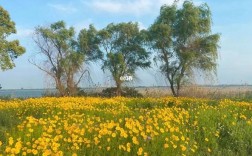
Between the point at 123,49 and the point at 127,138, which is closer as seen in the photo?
the point at 127,138

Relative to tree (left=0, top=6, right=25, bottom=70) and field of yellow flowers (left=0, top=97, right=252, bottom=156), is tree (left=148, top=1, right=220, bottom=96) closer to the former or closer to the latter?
tree (left=0, top=6, right=25, bottom=70)

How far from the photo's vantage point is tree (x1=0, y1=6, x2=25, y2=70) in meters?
32.0

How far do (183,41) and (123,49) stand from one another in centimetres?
552

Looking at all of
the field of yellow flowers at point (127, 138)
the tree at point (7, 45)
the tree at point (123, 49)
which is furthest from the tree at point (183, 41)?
the field of yellow flowers at point (127, 138)

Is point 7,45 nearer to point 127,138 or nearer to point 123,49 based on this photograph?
point 123,49

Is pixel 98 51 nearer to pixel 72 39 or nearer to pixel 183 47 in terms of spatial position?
pixel 72 39

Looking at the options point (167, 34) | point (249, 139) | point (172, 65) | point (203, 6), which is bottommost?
point (249, 139)

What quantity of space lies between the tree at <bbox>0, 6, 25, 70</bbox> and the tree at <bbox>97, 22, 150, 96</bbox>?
688cm

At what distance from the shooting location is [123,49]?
3450 cm

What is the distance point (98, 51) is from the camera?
3559cm

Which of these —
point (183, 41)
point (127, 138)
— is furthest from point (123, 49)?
point (127, 138)


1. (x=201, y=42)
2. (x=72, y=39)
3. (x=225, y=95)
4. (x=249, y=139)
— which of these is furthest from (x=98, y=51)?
(x=249, y=139)

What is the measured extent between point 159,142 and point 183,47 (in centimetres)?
2518

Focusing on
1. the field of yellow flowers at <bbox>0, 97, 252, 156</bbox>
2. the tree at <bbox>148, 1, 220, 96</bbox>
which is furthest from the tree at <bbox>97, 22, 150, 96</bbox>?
the field of yellow flowers at <bbox>0, 97, 252, 156</bbox>
